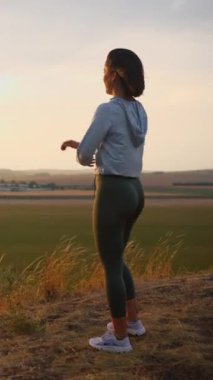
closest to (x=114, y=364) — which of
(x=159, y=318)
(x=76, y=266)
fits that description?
(x=159, y=318)

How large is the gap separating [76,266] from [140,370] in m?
3.49

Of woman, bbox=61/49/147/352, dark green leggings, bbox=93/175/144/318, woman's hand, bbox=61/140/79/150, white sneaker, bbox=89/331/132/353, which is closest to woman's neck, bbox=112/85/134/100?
woman, bbox=61/49/147/352

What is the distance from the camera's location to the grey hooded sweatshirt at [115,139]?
3.32m

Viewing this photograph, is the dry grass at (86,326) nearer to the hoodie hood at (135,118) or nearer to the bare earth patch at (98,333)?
the bare earth patch at (98,333)

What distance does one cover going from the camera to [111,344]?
12.0 ft

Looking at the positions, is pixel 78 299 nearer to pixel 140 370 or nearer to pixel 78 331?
pixel 78 331

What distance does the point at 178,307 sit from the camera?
15.2 feet

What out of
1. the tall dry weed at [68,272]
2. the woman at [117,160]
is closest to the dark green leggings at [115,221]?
the woman at [117,160]

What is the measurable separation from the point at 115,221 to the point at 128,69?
82 cm

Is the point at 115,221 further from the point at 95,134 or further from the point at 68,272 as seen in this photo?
the point at 68,272

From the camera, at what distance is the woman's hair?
11.3ft

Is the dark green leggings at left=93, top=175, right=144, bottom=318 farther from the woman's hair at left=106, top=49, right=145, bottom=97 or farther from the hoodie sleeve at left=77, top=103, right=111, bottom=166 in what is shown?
the woman's hair at left=106, top=49, right=145, bottom=97

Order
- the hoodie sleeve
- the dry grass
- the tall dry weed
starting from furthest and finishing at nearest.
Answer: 1. the tall dry weed
2. the dry grass
3. the hoodie sleeve

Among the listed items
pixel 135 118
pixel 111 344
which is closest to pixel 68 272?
pixel 111 344
